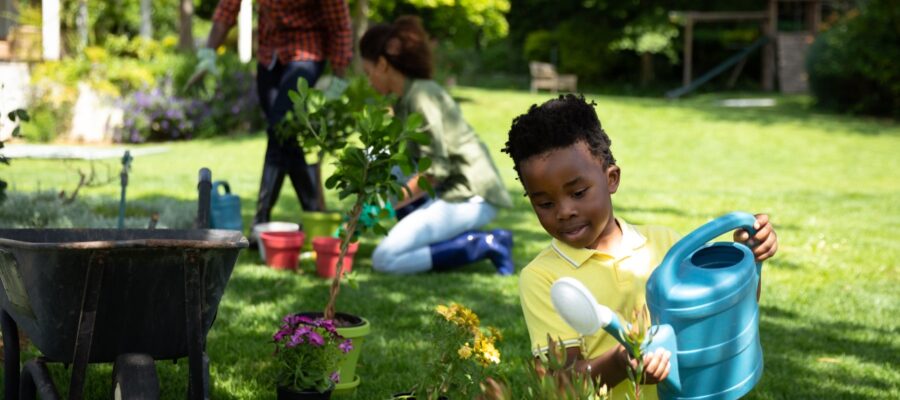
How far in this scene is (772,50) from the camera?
31.8m

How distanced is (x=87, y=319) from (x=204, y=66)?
3856 mm

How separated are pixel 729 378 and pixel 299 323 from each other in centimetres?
155

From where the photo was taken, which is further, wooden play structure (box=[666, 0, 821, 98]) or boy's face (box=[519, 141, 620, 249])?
wooden play structure (box=[666, 0, 821, 98])

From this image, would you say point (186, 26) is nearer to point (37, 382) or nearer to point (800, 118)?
point (800, 118)

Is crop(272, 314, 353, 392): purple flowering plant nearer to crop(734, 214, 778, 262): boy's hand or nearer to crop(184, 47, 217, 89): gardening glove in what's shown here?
crop(734, 214, 778, 262): boy's hand

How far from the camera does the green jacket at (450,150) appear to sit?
18.1ft

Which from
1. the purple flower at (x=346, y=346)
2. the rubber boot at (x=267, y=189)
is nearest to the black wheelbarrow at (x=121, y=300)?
the purple flower at (x=346, y=346)

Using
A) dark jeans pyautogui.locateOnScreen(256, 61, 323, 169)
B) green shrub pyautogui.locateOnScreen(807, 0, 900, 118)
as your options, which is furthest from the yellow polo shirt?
green shrub pyautogui.locateOnScreen(807, 0, 900, 118)

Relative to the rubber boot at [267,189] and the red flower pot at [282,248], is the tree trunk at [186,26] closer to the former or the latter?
the rubber boot at [267,189]

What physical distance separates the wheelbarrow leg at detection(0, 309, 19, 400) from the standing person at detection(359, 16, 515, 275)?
273 cm

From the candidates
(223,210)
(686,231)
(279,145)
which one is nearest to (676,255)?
(223,210)

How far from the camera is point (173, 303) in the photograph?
2635 mm

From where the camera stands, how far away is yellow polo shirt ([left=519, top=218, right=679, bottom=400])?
7.97 ft

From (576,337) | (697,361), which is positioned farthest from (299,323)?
(697,361)
